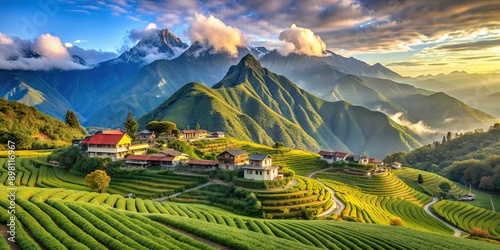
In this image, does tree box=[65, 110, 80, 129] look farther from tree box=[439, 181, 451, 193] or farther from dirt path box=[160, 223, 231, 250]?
tree box=[439, 181, 451, 193]

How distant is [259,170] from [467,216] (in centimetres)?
5248

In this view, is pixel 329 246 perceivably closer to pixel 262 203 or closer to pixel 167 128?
pixel 262 203

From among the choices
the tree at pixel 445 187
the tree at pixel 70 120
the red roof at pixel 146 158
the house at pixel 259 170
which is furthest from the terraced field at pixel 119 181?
the tree at pixel 445 187

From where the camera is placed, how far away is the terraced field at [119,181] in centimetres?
5879

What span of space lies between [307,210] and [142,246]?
125 feet

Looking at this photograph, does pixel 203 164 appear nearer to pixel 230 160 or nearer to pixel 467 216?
pixel 230 160

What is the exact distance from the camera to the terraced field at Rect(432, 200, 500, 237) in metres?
68.4

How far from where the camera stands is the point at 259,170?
62312 millimetres

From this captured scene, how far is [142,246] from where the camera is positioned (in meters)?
19.5

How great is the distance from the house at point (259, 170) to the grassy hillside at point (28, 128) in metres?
75.6

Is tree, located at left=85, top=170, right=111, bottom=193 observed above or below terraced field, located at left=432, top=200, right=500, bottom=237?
above

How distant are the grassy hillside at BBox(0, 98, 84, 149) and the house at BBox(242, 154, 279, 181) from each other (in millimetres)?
75610

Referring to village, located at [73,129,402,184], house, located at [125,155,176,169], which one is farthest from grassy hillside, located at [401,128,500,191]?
house, located at [125,155,176,169]

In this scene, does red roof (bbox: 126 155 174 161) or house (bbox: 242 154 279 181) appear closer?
house (bbox: 242 154 279 181)
